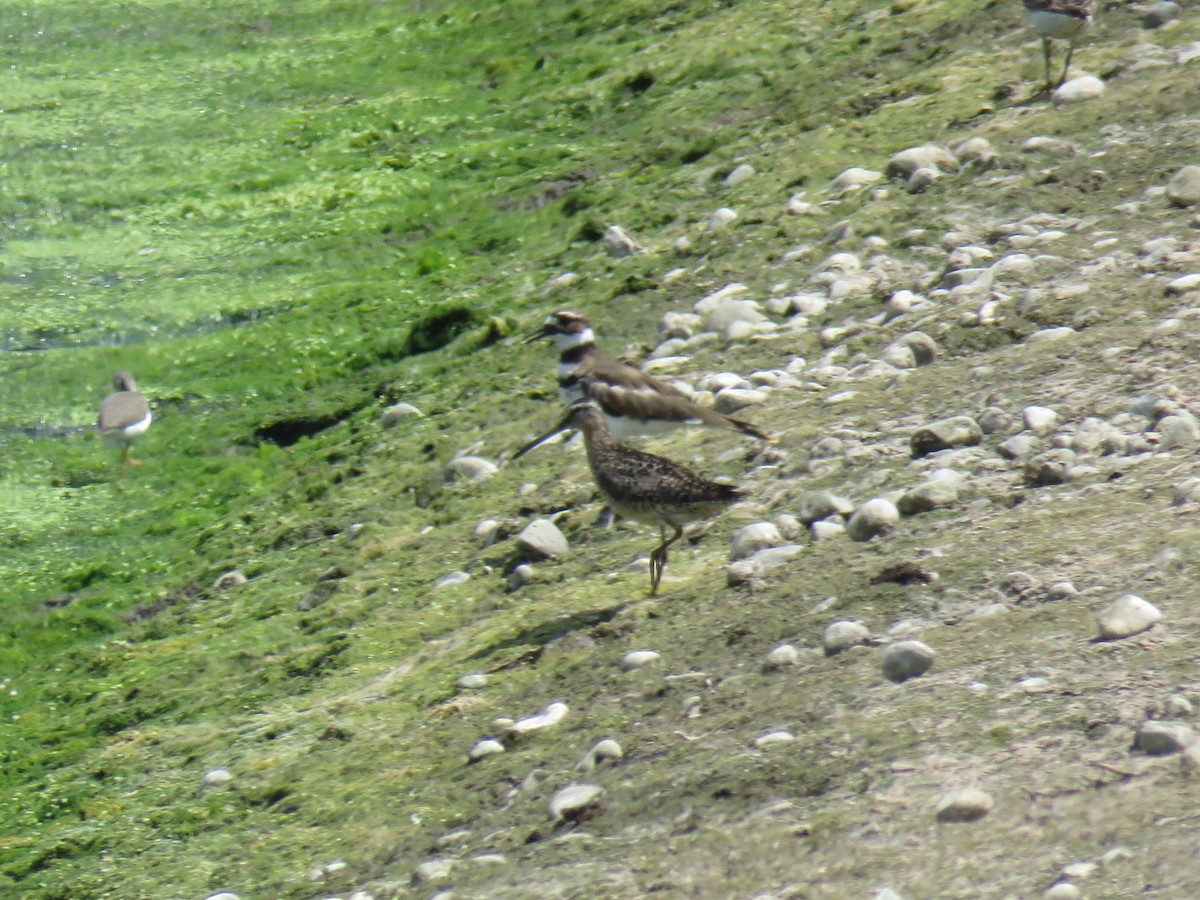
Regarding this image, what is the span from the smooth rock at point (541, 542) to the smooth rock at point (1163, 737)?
3.71 m

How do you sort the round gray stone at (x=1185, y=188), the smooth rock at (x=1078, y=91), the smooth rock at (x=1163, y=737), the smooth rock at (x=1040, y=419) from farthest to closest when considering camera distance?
the smooth rock at (x=1078, y=91) → the round gray stone at (x=1185, y=188) → the smooth rock at (x=1040, y=419) → the smooth rock at (x=1163, y=737)

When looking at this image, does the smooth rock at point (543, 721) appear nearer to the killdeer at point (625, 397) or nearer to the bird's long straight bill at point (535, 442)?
the killdeer at point (625, 397)

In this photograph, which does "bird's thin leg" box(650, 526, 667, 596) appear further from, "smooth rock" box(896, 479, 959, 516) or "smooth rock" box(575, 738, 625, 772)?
"smooth rock" box(575, 738, 625, 772)

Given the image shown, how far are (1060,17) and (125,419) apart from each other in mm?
6664

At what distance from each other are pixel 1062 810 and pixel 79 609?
7.03 meters

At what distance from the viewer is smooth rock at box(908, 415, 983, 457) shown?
6848mm

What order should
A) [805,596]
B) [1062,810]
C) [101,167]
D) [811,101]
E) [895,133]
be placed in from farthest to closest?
[101,167] → [811,101] → [895,133] → [805,596] → [1062,810]

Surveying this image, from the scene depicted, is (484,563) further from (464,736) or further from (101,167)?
(101,167)

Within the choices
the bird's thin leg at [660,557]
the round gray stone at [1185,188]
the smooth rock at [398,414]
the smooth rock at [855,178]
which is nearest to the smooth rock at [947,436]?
the bird's thin leg at [660,557]

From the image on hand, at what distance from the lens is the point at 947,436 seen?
688 centimetres

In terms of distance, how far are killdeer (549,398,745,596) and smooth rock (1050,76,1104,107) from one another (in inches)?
178

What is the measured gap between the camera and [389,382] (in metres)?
11.6

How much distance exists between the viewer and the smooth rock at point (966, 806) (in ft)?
14.2

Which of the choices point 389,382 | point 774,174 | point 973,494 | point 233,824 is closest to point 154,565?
point 389,382
